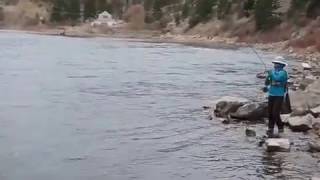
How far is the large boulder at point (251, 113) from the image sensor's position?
21938 mm

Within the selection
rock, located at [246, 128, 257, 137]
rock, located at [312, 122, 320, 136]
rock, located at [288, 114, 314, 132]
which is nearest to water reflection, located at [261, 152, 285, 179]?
rock, located at [246, 128, 257, 137]

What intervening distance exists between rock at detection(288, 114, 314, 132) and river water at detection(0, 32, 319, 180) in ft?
2.42

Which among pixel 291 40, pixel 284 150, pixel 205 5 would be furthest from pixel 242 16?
pixel 284 150

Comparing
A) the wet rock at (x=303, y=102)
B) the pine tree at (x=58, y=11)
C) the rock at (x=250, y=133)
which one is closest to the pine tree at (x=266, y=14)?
the wet rock at (x=303, y=102)

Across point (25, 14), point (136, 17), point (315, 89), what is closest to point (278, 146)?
point (315, 89)

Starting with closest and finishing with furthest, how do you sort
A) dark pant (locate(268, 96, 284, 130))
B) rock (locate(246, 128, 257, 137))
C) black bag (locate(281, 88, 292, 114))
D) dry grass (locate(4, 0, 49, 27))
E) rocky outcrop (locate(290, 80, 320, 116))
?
dark pant (locate(268, 96, 284, 130)) → rock (locate(246, 128, 257, 137)) → black bag (locate(281, 88, 292, 114)) → rocky outcrop (locate(290, 80, 320, 116)) → dry grass (locate(4, 0, 49, 27))

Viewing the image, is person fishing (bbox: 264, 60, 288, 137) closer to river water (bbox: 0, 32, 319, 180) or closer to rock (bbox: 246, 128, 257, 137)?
rock (bbox: 246, 128, 257, 137)

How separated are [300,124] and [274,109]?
65.9 inches

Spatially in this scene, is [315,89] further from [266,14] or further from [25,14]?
[25,14]

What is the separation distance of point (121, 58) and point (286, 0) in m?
38.6

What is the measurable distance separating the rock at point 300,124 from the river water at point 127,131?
74cm

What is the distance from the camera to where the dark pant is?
18328mm

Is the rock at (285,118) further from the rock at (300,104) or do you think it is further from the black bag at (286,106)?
the rock at (300,104)

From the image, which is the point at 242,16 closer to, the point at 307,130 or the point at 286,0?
the point at 286,0
